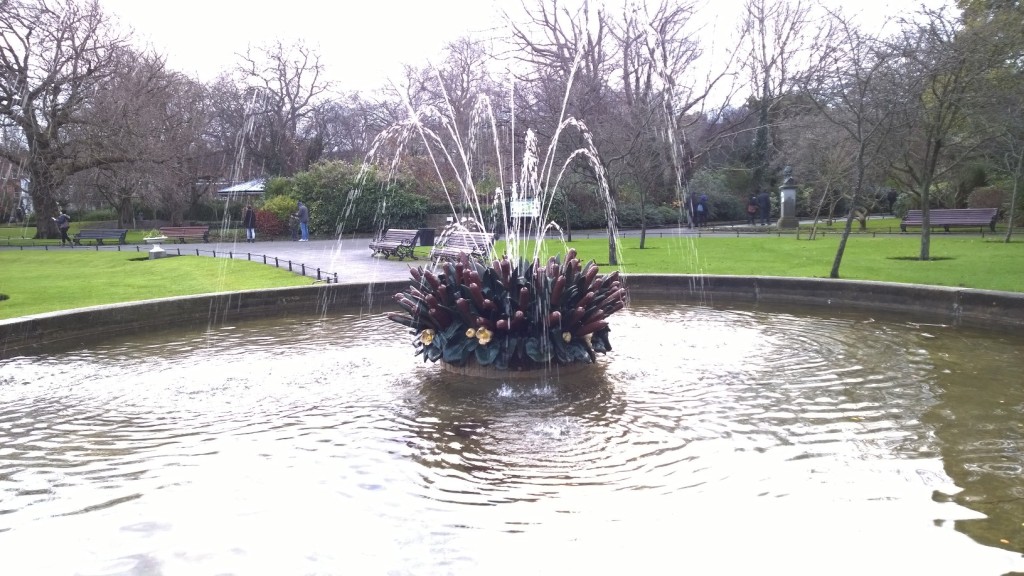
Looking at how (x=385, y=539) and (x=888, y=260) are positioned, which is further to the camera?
(x=888, y=260)

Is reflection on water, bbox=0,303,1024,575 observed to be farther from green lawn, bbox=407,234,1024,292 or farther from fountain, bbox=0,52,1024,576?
green lawn, bbox=407,234,1024,292

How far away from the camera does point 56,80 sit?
3222cm

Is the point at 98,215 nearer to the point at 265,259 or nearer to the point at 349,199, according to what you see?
the point at 349,199

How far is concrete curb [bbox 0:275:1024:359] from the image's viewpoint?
→ 968cm

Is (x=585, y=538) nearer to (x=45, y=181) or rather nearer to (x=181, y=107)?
(x=45, y=181)

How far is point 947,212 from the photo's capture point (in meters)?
30.0

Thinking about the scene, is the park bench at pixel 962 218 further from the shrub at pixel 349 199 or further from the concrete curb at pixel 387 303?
the shrub at pixel 349 199

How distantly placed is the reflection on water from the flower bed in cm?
34

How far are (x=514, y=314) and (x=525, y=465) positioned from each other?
103 inches

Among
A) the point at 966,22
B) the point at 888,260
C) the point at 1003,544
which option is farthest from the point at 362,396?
the point at 966,22

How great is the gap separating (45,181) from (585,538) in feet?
124

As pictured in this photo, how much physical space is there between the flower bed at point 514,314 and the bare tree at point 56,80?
30879 millimetres

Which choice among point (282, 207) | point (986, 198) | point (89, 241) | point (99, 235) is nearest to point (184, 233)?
point (99, 235)

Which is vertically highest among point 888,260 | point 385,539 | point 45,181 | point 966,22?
point 966,22
